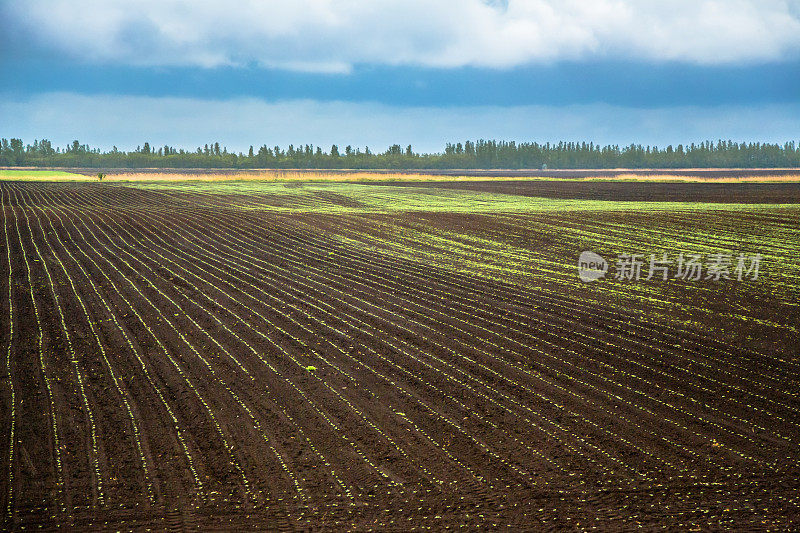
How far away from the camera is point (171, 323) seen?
10.9m

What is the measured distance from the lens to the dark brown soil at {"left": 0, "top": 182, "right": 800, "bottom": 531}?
5586 mm

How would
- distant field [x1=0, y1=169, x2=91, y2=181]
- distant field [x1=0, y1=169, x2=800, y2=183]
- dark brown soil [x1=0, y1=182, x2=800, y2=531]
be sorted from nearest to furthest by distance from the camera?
dark brown soil [x1=0, y1=182, x2=800, y2=531]
distant field [x1=0, y1=169, x2=800, y2=183]
distant field [x1=0, y1=169, x2=91, y2=181]

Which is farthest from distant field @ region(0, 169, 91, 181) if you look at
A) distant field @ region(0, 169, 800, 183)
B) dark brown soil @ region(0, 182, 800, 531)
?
dark brown soil @ region(0, 182, 800, 531)

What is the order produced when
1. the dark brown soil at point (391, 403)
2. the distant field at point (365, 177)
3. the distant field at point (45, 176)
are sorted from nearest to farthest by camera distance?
the dark brown soil at point (391, 403) → the distant field at point (365, 177) → the distant field at point (45, 176)

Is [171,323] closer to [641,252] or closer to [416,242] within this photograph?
[416,242]

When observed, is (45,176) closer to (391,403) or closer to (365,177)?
(365,177)

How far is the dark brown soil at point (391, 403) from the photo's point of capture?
18.3ft

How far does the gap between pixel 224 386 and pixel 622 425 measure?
4.37 m

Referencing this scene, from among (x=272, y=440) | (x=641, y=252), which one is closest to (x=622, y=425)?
(x=272, y=440)

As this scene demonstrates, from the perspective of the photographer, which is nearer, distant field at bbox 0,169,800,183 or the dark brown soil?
the dark brown soil

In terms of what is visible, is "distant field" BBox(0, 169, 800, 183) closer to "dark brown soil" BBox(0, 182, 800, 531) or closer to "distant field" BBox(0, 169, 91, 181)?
"distant field" BBox(0, 169, 91, 181)

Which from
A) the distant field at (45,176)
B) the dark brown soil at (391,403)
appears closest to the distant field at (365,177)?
the distant field at (45,176)

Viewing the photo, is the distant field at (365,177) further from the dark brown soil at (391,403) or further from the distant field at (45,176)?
the dark brown soil at (391,403)

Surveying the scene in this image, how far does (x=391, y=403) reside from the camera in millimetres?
7629
